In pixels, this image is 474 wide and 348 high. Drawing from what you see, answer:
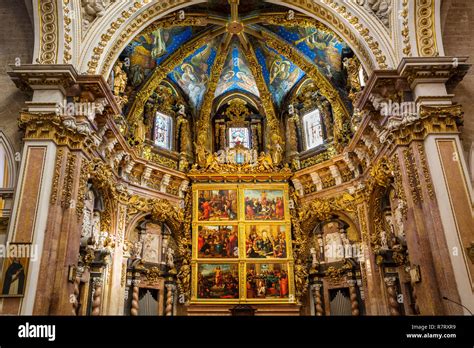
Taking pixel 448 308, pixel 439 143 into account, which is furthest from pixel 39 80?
pixel 448 308

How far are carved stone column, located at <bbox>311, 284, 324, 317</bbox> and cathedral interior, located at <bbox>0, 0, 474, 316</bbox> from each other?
107 millimetres

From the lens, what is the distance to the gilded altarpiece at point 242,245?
17328 mm

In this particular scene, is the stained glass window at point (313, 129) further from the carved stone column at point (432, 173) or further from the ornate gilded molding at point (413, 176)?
the ornate gilded molding at point (413, 176)

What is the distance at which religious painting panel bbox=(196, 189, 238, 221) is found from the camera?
61.3 ft

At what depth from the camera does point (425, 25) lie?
13312mm

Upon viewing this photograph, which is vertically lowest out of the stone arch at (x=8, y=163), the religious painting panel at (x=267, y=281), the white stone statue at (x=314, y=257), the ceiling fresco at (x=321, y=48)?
the religious painting panel at (x=267, y=281)

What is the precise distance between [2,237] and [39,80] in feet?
14.9

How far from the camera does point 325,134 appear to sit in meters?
19.5

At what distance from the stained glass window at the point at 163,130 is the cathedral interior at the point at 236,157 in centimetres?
9

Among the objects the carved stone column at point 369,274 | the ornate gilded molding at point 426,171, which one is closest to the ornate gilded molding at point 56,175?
the ornate gilded molding at point 426,171

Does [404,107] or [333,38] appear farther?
[333,38]

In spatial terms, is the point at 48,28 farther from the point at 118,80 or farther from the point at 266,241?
the point at 266,241

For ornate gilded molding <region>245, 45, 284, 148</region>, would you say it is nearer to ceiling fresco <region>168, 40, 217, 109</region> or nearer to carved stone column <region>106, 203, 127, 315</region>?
ceiling fresco <region>168, 40, 217, 109</region>
